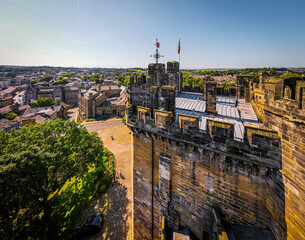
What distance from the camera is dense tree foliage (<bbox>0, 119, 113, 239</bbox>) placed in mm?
10711

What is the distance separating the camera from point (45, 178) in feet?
44.8

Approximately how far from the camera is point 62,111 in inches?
2468

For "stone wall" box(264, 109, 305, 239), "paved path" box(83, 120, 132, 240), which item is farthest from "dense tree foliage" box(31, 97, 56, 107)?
"stone wall" box(264, 109, 305, 239)

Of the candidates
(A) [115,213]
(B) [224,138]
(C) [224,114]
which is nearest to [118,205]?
(A) [115,213]

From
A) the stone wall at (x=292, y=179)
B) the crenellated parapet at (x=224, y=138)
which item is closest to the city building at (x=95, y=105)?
the crenellated parapet at (x=224, y=138)

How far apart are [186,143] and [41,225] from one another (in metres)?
17.0

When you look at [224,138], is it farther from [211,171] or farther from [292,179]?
[292,179]

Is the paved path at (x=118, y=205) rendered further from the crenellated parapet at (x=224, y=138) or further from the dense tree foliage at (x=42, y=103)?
the dense tree foliage at (x=42, y=103)

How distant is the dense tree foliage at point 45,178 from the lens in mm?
10711

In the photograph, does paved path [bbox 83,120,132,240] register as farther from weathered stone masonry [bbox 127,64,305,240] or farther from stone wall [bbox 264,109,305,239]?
stone wall [bbox 264,109,305,239]

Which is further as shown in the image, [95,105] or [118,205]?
[95,105]

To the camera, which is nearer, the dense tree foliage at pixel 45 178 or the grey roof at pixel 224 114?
the grey roof at pixel 224 114


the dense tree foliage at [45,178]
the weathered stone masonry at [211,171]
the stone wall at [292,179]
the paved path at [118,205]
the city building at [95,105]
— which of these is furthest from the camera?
the city building at [95,105]

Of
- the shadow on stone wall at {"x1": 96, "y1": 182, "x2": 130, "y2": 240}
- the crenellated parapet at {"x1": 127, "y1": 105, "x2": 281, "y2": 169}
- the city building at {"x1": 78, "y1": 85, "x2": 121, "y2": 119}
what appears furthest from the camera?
the city building at {"x1": 78, "y1": 85, "x2": 121, "y2": 119}
